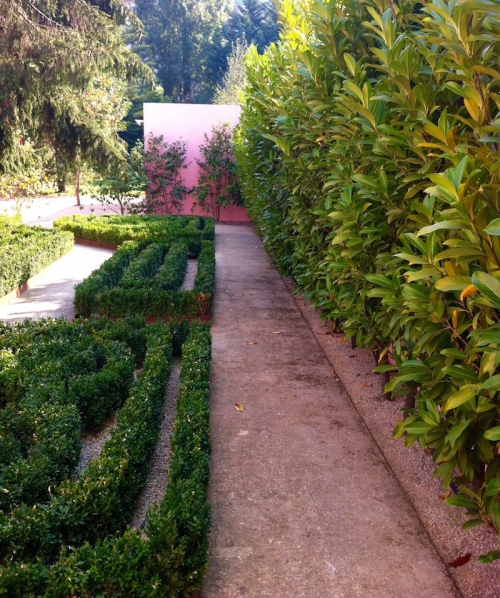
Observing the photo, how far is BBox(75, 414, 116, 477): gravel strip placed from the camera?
12.0 ft

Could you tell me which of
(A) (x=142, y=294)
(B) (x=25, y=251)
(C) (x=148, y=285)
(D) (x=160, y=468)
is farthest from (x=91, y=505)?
(B) (x=25, y=251)

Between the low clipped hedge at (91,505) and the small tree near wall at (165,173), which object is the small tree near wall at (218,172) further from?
the low clipped hedge at (91,505)

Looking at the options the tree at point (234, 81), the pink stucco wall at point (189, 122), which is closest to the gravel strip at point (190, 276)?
the pink stucco wall at point (189, 122)

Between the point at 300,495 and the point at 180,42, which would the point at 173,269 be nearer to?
the point at 300,495

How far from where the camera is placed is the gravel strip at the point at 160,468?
3.18m

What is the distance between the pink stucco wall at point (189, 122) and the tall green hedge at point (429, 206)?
15846 mm

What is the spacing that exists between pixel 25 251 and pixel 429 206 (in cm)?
782

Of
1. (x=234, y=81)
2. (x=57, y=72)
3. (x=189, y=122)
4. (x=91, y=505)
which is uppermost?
(x=234, y=81)

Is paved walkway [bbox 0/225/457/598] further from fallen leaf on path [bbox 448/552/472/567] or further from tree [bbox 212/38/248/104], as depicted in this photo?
tree [bbox 212/38/248/104]

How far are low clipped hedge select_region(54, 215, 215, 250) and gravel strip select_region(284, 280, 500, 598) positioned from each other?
688cm

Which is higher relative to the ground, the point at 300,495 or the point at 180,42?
the point at 180,42

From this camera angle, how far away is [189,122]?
66.2ft

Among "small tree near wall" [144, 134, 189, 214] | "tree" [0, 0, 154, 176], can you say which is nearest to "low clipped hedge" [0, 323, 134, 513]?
"tree" [0, 0, 154, 176]

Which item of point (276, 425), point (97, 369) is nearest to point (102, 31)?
point (97, 369)
